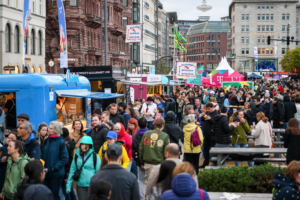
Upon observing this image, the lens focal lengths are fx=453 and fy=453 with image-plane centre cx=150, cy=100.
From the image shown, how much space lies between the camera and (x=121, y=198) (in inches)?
210

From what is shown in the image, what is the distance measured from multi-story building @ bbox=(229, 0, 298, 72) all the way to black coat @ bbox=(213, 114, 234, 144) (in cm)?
13178

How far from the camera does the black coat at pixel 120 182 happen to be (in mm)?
5320

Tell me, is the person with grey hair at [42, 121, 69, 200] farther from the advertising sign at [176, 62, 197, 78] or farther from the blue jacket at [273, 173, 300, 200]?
the advertising sign at [176, 62, 197, 78]

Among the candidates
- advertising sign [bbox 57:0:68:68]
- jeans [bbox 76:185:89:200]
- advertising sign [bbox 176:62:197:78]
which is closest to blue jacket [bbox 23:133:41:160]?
jeans [bbox 76:185:89:200]

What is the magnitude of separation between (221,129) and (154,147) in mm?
3664

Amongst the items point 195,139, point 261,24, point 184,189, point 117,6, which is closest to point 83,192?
point 184,189

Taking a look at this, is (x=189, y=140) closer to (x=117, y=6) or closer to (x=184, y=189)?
(x=184, y=189)

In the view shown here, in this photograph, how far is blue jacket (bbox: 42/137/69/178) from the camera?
7766 mm

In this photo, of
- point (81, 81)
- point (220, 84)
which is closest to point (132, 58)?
point (220, 84)

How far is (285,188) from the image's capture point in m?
5.02

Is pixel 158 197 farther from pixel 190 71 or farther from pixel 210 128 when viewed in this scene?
pixel 190 71

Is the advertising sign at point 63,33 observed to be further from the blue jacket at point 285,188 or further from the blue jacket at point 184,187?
the blue jacket at point 184,187

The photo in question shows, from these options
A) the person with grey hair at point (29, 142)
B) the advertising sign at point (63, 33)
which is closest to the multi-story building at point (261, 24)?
the advertising sign at point (63, 33)

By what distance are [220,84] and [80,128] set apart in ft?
109
